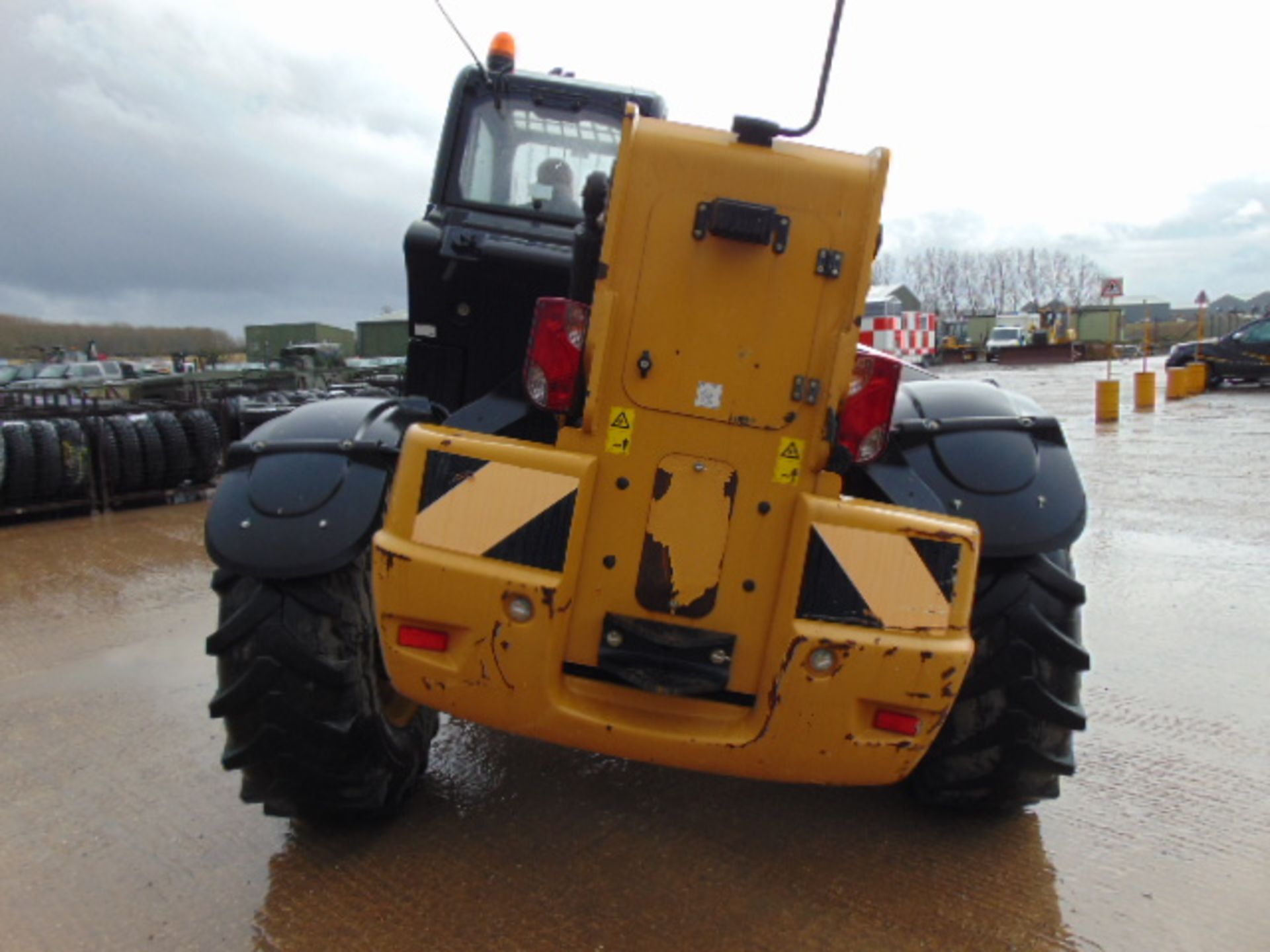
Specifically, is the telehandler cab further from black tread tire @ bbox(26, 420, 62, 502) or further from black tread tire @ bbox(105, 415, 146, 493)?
black tread tire @ bbox(105, 415, 146, 493)

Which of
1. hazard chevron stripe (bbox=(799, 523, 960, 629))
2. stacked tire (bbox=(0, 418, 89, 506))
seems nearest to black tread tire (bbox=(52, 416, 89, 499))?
stacked tire (bbox=(0, 418, 89, 506))

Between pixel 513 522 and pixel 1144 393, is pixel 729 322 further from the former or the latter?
Answer: pixel 1144 393

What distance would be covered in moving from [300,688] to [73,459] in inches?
304

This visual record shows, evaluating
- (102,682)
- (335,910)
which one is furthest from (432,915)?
(102,682)

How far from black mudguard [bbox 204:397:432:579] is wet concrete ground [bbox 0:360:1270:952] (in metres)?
0.90

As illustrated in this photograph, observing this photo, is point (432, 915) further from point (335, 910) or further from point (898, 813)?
point (898, 813)

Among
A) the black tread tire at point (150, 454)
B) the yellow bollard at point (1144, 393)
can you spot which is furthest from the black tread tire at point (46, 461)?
the yellow bollard at point (1144, 393)

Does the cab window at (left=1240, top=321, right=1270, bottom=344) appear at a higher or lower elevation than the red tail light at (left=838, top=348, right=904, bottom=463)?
higher

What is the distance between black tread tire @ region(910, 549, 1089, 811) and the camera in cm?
261

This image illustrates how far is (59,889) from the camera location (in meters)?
2.65

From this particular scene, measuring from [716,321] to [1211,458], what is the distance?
9.83 metres

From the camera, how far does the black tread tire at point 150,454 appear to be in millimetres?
9516

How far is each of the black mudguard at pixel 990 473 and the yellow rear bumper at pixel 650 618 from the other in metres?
0.35

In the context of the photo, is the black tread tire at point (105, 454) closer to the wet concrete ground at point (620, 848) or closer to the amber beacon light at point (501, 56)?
the wet concrete ground at point (620, 848)
